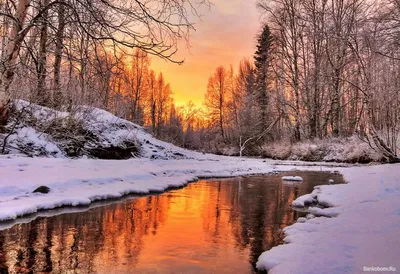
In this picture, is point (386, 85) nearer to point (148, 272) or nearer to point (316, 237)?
point (316, 237)

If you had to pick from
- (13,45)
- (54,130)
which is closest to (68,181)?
(13,45)

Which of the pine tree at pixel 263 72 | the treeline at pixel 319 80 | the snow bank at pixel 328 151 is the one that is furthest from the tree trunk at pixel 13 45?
the pine tree at pixel 263 72

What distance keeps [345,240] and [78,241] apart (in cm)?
333

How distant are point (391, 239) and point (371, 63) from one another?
13.9m

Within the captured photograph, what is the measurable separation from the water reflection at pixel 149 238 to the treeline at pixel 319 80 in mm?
6610

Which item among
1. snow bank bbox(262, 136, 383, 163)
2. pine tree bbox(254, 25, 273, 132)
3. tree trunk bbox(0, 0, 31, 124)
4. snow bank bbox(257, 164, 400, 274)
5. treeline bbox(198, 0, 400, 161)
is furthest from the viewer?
pine tree bbox(254, 25, 273, 132)

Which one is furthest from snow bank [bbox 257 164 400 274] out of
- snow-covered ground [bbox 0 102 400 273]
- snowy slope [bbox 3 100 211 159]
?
snowy slope [bbox 3 100 211 159]

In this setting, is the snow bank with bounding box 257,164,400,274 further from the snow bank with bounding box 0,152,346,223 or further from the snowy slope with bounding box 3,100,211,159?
the snowy slope with bounding box 3,100,211,159

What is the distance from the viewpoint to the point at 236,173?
15.3m

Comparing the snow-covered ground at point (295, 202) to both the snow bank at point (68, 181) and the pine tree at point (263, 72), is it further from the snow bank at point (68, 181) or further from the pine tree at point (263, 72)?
the pine tree at point (263, 72)

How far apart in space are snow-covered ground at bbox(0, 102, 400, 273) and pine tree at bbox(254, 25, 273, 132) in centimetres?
2500

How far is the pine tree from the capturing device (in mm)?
36656

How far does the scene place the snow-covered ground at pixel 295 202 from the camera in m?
3.65

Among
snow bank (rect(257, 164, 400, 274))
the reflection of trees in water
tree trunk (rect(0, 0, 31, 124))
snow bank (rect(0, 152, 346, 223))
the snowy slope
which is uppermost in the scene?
tree trunk (rect(0, 0, 31, 124))
